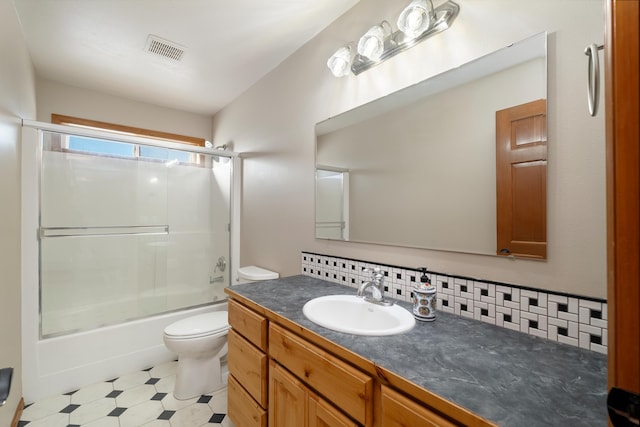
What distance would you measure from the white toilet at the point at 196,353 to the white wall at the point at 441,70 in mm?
646

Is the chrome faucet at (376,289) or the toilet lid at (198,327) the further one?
the toilet lid at (198,327)

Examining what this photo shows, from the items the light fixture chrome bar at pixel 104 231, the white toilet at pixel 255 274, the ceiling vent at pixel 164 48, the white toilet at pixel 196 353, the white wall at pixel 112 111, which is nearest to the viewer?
the white toilet at pixel 196 353

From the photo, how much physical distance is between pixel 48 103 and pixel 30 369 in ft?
7.34

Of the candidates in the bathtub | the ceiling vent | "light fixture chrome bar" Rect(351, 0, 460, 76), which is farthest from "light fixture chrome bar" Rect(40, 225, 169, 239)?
"light fixture chrome bar" Rect(351, 0, 460, 76)

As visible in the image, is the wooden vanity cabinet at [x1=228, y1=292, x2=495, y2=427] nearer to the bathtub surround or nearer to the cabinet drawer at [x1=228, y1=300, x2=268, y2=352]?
the cabinet drawer at [x1=228, y1=300, x2=268, y2=352]

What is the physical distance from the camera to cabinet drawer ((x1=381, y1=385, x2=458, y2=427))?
0.63 m

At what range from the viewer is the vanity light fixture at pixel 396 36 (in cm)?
120

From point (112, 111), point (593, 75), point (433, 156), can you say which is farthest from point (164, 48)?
point (593, 75)

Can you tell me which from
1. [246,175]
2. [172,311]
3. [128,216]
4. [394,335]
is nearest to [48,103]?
[128,216]

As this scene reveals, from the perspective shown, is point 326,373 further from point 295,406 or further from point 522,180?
point 522,180

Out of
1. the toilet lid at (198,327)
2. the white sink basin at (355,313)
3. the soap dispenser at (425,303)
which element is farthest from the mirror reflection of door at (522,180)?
the toilet lid at (198,327)

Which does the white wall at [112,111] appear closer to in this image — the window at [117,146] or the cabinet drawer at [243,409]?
the window at [117,146]

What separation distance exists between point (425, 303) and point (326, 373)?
0.47 m

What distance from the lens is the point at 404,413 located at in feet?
2.24
